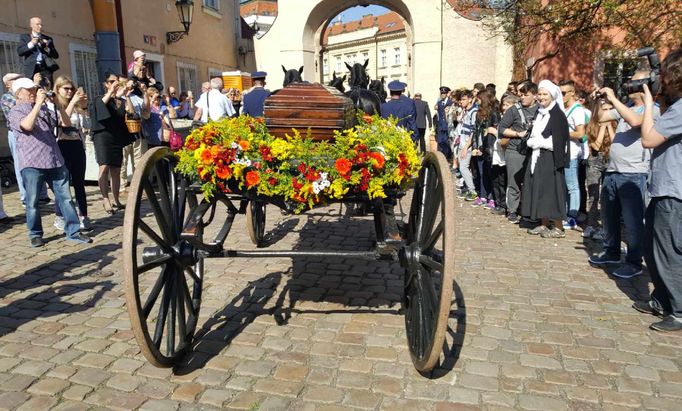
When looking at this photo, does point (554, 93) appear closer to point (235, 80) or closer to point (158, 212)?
point (158, 212)

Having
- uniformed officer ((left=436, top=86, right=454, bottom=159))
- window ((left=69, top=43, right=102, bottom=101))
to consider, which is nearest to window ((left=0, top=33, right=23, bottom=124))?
window ((left=69, top=43, right=102, bottom=101))

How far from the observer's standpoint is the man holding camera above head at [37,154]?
5.54 meters

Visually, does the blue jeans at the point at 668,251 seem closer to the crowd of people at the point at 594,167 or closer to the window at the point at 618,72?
the crowd of people at the point at 594,167

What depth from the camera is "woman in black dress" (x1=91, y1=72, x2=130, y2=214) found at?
277 inches

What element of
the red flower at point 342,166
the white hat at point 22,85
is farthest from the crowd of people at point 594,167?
the white hat at point 22,85

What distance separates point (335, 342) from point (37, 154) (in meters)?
4.16

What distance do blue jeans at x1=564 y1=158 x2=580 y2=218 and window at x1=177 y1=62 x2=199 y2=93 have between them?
522 inches

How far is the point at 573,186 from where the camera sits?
6.70 m

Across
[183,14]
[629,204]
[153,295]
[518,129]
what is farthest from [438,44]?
[153,295]

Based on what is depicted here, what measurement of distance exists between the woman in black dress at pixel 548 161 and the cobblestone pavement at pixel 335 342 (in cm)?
78

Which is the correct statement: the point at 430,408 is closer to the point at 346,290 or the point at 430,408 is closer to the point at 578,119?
the point at 346,290

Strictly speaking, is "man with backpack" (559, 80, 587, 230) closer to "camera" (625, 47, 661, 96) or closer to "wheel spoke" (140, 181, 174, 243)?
"camera" (625, 47, 661, 96)

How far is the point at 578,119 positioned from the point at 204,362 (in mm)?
5133

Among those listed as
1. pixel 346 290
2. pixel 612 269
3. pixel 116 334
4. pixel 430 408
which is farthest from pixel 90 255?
pixel 612 269
